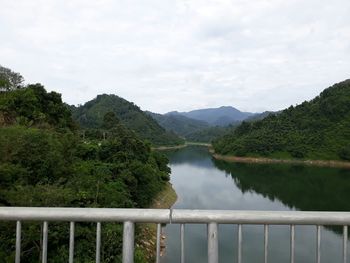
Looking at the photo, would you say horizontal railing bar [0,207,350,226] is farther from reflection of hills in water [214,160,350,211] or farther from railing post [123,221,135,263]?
reflection of hills in water [214,160,350,211]

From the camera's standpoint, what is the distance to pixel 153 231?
49.4 feet

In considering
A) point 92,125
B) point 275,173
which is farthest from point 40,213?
point 92,125

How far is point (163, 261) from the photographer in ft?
47.0

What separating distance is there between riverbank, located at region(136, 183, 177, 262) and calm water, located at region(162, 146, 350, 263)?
74 centimetres

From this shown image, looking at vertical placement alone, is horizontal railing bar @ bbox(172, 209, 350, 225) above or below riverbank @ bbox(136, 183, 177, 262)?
above

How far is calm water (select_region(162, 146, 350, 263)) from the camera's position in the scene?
1492 centimetres

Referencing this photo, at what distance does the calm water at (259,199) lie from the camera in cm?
1492

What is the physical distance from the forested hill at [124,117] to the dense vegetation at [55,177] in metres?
50.1

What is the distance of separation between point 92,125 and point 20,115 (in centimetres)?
5320

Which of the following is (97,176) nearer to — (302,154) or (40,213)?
(40,213)

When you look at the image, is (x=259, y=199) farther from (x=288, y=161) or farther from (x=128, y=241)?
(x=128, y=241)

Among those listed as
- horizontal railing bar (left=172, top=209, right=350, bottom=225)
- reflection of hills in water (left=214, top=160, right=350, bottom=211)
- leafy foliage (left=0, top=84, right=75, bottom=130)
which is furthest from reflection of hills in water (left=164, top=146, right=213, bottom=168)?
horizontal railing bar (left=172, top=209, right=350, bottom=225)

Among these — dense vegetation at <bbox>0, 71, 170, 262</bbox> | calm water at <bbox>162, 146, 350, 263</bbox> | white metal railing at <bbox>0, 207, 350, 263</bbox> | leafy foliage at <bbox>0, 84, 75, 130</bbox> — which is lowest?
calm water at <bbox>162, 146, 350, 263</bbox>

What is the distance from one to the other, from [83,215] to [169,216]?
1.55 ft
